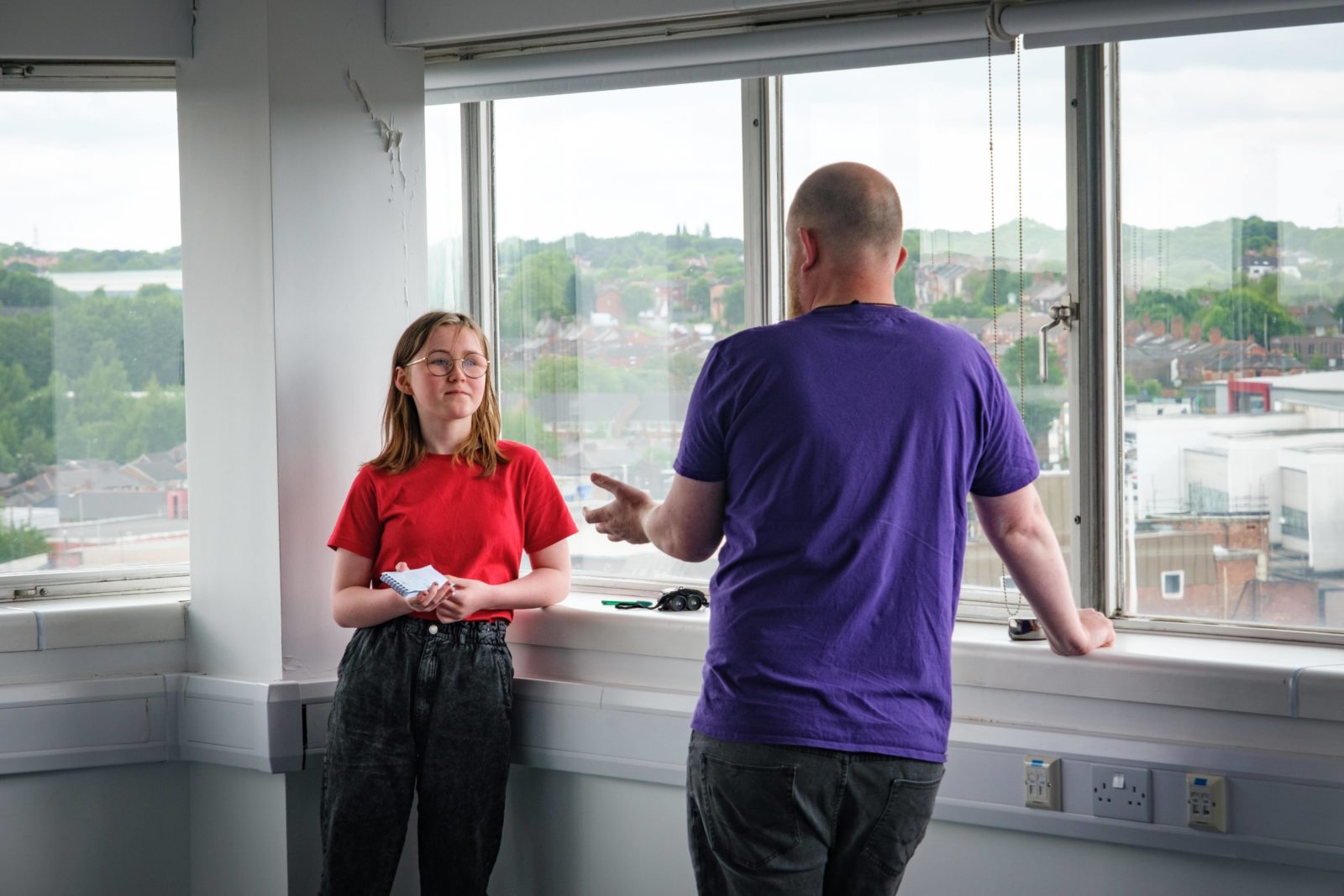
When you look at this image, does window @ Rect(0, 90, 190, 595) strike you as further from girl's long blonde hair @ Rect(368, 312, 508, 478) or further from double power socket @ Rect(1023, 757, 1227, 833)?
double power socket @ Rect(1023, 757, 1227, 833)

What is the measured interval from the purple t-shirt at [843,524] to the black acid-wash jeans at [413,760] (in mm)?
885

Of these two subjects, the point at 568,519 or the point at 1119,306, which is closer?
the point at 1119,306

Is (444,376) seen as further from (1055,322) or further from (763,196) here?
(1055,322)

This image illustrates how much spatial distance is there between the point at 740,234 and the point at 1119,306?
84 cm

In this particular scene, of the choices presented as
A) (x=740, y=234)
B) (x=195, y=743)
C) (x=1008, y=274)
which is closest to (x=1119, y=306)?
(x=1008, y=274)

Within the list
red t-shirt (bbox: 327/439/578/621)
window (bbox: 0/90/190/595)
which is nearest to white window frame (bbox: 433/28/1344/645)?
red t-shirt (bbox: 327/439/578/621)

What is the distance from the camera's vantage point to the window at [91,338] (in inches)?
114

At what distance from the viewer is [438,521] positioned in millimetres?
2475

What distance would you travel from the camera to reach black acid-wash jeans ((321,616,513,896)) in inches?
94.0

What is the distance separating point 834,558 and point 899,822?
37 cm

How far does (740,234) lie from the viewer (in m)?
2.78

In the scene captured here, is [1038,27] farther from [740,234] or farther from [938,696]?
[938,696]

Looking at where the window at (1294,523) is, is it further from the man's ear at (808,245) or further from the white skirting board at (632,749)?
the man's ear at (808,245)

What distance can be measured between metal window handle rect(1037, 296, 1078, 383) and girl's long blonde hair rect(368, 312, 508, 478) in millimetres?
1109
